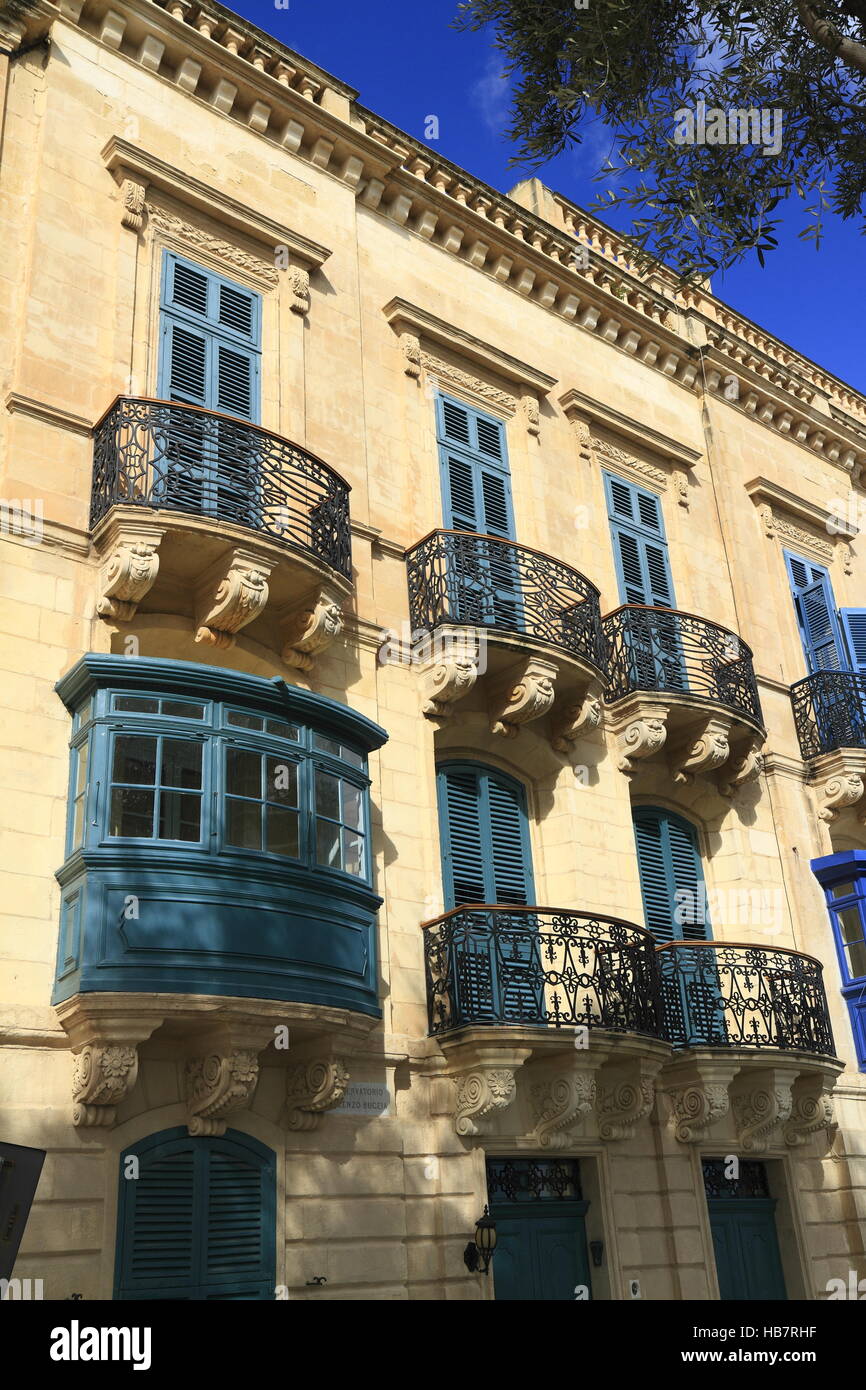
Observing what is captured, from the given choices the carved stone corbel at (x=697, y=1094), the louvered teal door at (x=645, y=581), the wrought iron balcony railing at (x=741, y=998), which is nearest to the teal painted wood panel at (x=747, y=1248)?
the carved stone corbel at (x=697, y=1094)

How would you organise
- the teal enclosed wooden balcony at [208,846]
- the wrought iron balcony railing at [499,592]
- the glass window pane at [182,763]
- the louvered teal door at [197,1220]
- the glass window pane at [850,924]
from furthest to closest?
the glass window pane at [850,924], the wrought iron balcony railing at [499,592], the glass window pane at [182,763], the teal enclosed wooden balcony at [208,846], the louvered teal door at [197,1220]

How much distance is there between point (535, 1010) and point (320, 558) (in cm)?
471

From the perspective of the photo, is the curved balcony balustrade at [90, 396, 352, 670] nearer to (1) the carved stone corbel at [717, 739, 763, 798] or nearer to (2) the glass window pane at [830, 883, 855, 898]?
(1) the carved stone corbel at [717, 739, 763, 798]

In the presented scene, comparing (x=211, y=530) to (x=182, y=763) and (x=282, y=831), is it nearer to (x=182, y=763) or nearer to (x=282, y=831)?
(x=182, y=763)

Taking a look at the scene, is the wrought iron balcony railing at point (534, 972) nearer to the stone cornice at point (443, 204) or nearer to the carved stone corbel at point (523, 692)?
the carved stone corbel at point (523, 692)

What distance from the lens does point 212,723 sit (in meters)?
10.1

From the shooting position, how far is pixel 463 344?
15.6 metres

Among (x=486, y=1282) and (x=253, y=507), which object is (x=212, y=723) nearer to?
(x=253, y=507)

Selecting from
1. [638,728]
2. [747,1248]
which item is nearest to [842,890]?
[638,728]

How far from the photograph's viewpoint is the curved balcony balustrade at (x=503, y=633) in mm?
12906

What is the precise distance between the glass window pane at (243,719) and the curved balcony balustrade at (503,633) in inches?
111

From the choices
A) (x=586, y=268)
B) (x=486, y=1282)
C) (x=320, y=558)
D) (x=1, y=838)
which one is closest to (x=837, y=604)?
(x=586, y=268)

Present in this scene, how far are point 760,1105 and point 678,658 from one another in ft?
17.3

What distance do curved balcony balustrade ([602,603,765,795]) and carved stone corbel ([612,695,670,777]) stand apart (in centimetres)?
1
